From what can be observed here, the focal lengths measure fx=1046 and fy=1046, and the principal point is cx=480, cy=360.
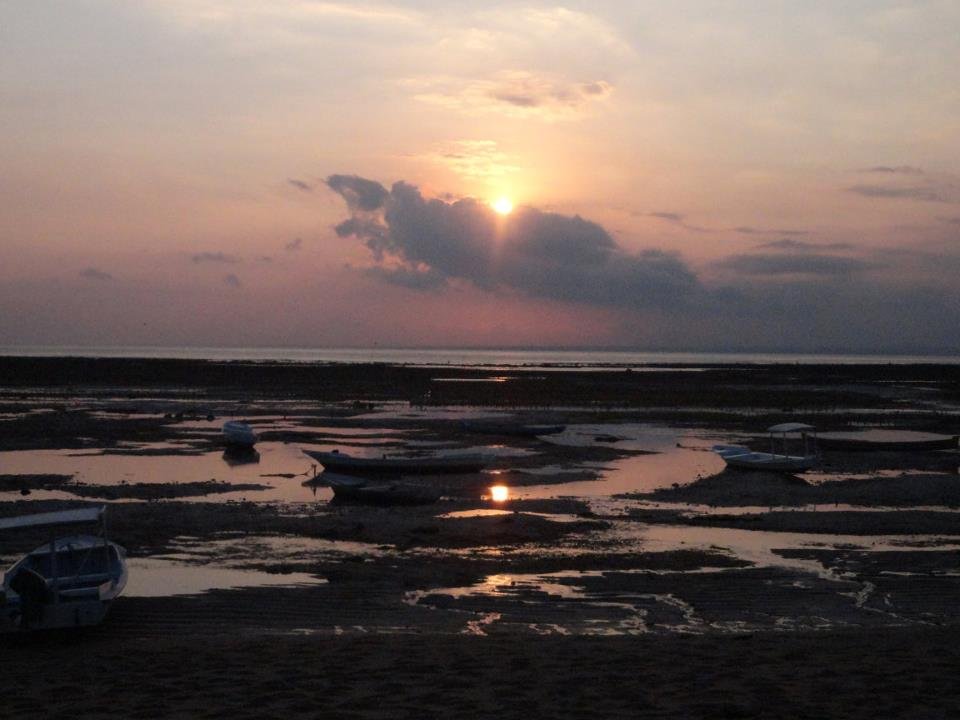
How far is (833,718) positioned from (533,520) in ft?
49.3

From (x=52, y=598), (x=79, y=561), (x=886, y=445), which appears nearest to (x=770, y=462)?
(x=886, y=445)

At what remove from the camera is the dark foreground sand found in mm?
10922

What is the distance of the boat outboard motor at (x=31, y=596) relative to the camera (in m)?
14.5

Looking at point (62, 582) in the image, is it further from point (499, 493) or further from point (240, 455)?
point (240, 455)

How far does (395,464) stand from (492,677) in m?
22.2

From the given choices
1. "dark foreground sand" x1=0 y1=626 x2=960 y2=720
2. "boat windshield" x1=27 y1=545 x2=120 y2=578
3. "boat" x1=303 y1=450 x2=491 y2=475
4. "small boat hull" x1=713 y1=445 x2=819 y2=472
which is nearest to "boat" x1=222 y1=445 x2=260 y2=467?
"boat" x1=303 y1=450 x2=491 y2=475

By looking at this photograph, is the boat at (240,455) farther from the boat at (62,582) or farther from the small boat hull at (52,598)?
the small boat hull at (52,598)

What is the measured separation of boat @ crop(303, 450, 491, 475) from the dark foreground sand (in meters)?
19.1

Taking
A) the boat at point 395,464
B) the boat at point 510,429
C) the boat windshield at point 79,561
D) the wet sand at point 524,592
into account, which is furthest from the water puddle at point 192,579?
the boat at point 510,429

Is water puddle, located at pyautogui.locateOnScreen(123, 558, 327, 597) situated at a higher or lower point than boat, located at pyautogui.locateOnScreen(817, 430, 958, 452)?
lower

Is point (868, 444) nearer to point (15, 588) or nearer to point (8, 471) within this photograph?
point (8, 471)

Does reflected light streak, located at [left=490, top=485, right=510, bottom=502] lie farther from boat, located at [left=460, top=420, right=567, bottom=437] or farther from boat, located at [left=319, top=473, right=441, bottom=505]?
boat, located at [left=460, top=420, right=567, bottom=437]

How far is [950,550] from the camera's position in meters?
21.9

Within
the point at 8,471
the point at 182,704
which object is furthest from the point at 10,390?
the point at 182,704
